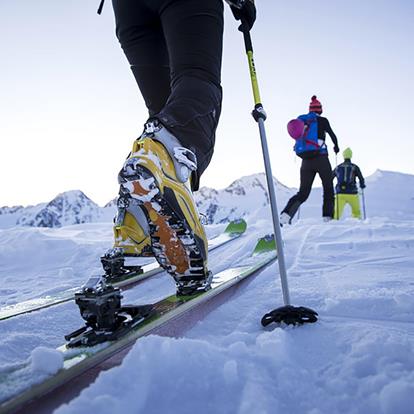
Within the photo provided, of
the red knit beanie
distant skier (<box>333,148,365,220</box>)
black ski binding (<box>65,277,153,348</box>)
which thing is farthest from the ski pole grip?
distant skier (<box>333,148,365,220</box>)

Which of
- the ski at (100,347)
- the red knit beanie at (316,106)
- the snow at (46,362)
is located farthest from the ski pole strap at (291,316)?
the red knit beanie at (316,106)

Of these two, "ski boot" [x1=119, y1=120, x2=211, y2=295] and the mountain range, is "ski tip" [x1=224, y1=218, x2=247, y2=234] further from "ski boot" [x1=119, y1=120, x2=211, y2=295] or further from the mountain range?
the mountain range

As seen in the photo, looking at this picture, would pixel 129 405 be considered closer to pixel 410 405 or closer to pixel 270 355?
pixel 270 355

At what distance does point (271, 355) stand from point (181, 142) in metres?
0.85

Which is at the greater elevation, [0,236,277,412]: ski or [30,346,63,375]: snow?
[30,346,63,375]: snow

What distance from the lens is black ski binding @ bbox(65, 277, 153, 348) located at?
923 mm

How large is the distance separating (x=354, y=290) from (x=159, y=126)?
1047 millimetres

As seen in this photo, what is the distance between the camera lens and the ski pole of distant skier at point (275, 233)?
1.06 m

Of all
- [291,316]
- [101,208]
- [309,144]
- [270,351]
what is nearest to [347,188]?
[309,144]

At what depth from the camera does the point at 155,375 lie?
2.20ft

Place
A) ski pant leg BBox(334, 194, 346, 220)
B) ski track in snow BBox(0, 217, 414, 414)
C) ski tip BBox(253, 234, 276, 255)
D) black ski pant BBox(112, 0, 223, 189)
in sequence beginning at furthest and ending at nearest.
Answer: ski pant leg BBox(334, 194, 346, 220) → ski tip BBox(253, 234, 276, 255) → black ski pant BBox(112, 0, 223, 189) → ski track in snow BBox(0, 217, 414, 414)

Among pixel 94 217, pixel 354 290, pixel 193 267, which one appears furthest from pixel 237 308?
pixel 94 217

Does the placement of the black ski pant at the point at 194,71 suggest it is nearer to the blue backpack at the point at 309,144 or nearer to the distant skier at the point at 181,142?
the distant skier at the point at 181,142

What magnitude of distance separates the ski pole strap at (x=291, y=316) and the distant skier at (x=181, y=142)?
369mm
